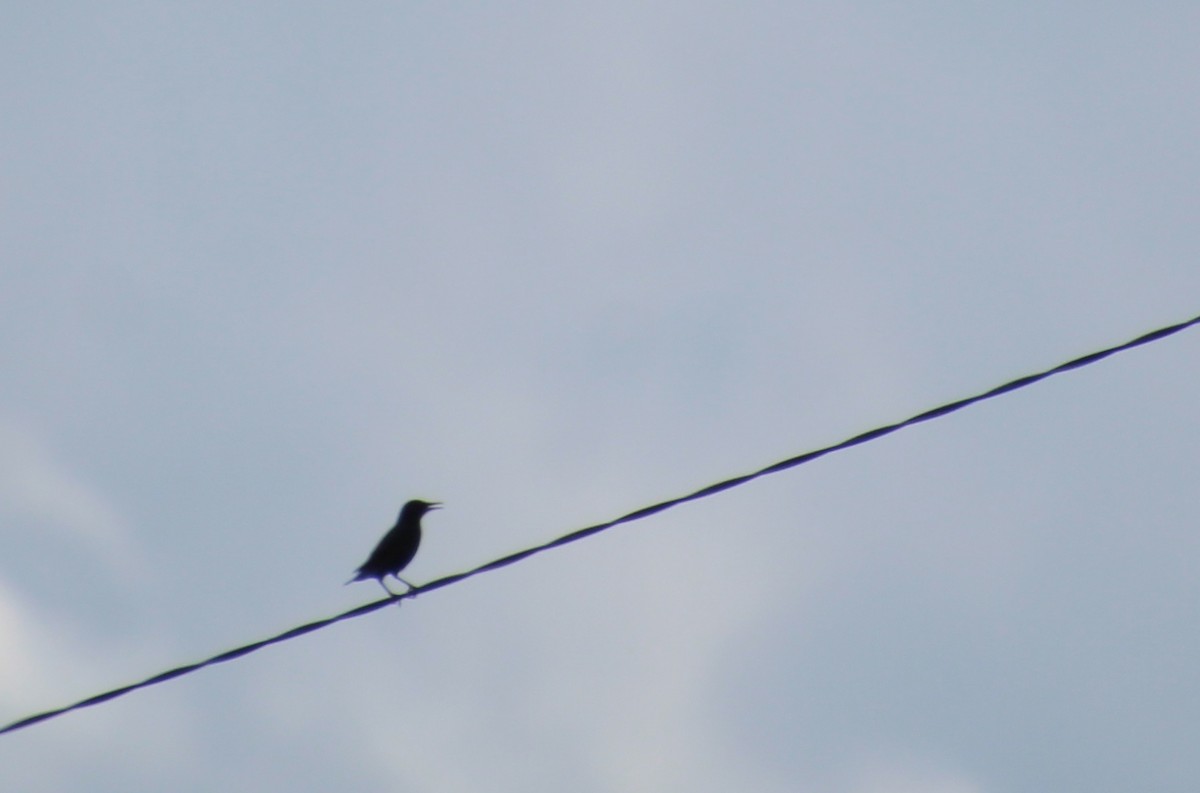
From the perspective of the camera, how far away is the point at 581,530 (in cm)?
572

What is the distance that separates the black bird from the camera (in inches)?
502

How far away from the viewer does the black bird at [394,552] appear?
1276 cm

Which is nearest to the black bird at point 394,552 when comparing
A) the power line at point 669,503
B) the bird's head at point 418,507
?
the bird's head at point 418,507

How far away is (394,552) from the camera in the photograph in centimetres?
1277

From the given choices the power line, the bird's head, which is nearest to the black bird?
the bird's head

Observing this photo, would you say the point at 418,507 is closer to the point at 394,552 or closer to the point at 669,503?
the point at 394,552

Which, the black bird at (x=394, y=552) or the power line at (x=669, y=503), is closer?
the power line at (x=669, y=503)

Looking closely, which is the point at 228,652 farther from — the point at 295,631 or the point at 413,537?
the point at 413,537

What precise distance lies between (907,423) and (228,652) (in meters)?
2.86

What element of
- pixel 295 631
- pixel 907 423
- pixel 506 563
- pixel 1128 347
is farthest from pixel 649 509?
pixel 1128 347

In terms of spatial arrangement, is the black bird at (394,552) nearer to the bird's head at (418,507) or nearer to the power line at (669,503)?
the bird's head at (418,507)

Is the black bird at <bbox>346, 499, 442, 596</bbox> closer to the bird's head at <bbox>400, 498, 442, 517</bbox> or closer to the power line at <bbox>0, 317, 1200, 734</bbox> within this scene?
the bird's head at <bbox>400, 498, 442, 517</bbox>

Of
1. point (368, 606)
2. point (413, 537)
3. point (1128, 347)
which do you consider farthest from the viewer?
point (413, 537)

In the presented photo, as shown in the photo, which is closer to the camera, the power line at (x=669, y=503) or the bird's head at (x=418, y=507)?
the power line at (x=669, y=503)
